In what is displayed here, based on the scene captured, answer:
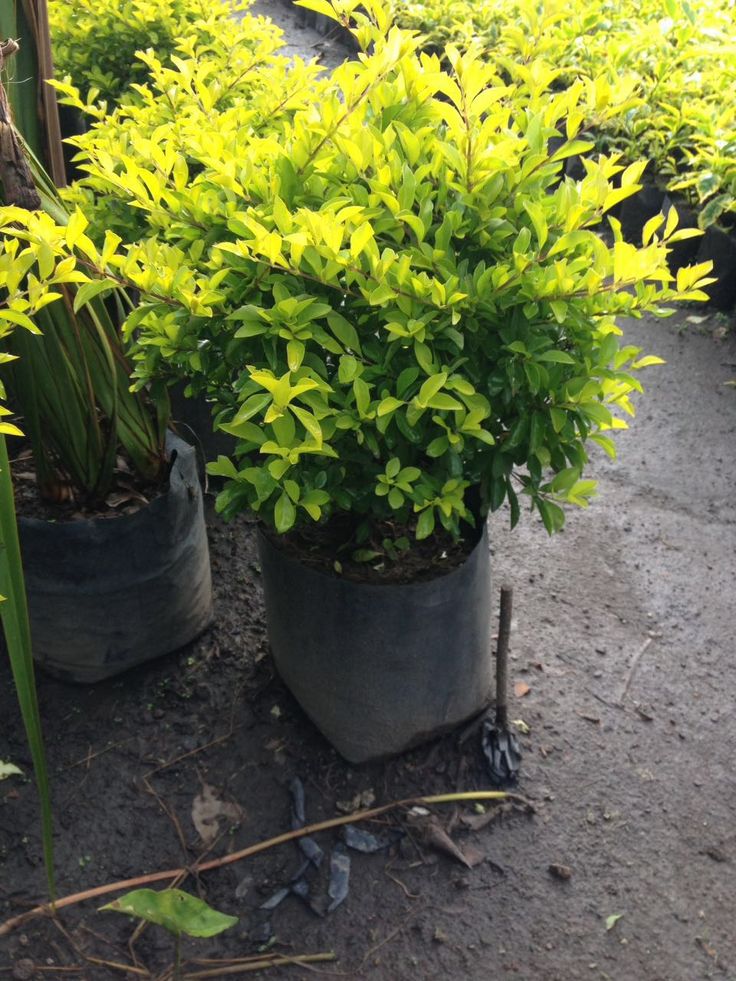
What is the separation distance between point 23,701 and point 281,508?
1.74 feet

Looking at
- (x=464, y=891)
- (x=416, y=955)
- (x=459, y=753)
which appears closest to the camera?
→ (x=416, y=955)

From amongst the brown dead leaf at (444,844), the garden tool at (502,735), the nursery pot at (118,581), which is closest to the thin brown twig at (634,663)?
the garden tool at (502,735)

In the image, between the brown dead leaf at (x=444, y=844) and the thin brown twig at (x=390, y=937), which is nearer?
the thin brown twig at (x=390, y=937)

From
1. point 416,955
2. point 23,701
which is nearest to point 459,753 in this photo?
point 416,955

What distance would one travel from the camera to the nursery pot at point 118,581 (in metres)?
2.15

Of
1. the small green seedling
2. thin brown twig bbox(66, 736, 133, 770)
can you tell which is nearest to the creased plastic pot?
thin brown twig bbox(66, 736, 133, 770)

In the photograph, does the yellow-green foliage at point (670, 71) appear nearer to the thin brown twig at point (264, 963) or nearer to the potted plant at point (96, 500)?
the potted plant at point (96, 500)

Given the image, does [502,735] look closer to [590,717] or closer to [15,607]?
[590,717]

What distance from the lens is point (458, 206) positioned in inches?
66.0

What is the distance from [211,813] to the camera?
2.12 meters

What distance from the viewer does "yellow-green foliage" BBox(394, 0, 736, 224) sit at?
414 cm

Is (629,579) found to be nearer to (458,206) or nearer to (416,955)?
(416,955)

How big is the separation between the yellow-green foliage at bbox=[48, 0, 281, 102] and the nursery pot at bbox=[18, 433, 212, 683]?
2110mm

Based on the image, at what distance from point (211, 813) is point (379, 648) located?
57 cm
